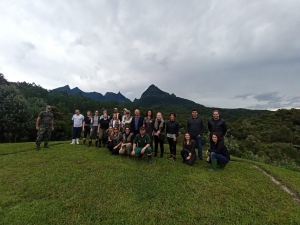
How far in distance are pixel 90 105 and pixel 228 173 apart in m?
73.8

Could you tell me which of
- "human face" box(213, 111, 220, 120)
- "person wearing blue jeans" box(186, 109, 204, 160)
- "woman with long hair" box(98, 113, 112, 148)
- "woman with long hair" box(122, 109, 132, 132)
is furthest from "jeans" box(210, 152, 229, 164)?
"woman with long hair" box(98, 113, 112, 148)

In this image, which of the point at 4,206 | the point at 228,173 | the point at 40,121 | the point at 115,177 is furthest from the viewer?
the point at 40,121

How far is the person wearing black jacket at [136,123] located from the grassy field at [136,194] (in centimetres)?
143

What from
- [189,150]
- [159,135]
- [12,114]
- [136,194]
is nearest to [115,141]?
[159,135]

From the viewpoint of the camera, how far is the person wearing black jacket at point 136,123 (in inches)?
351

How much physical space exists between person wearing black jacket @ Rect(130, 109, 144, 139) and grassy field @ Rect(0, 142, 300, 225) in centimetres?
143

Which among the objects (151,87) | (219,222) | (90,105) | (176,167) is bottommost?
(219,222)

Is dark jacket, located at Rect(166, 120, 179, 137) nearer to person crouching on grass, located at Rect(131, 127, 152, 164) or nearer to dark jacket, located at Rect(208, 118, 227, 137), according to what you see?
→ person crouching on grass, located at Rect(131, 127, 152, 164)

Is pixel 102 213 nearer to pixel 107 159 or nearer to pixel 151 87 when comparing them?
pixel 107 159

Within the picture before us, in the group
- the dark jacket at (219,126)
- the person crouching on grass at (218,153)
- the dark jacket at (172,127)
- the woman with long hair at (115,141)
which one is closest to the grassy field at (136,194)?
the person crouching on grass at (218,153)

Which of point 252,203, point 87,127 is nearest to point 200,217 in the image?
point 252,203

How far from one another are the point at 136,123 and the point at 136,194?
3948mm

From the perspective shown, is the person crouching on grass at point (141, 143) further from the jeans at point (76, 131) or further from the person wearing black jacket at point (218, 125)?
the jeans at point (76, 131)

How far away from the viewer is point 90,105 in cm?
7612
